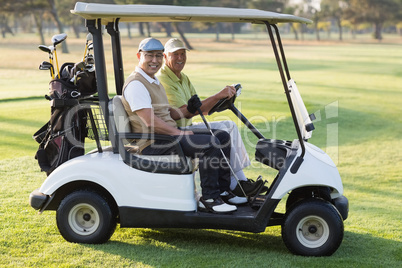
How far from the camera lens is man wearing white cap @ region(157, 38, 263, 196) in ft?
13.1

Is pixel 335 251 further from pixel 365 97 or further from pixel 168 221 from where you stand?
pixel 365 97

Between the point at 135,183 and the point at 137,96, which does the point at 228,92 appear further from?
the point at 135,183

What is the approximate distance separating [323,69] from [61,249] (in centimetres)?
2349

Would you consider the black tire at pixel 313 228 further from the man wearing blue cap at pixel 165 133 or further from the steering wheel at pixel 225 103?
the steering wheel at pixel 225 103

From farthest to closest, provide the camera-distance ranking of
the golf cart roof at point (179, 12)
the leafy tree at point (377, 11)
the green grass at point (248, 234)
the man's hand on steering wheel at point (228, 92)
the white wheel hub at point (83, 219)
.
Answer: the leafy tree at point (377, 11) < the man's hand on steering wheel at point (228, 92) < the white wheel hub at point (83, 219) < the green grass at point (248, 234) < the golf cart roof at point (179, 12)

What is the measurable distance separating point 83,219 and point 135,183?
464 mm

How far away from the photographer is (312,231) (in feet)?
12.1

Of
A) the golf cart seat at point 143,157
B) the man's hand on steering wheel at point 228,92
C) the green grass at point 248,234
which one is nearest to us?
the green grass at point 248,234

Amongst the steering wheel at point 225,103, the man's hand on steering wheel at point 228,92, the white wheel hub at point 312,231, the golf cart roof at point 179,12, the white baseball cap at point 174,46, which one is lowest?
the white wheel hub at point 312,231

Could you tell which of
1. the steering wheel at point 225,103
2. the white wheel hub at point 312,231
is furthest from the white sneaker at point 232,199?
the steering wheel at point 225,103

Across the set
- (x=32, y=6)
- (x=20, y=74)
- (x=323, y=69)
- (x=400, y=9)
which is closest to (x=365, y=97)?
(x=323, y=69)

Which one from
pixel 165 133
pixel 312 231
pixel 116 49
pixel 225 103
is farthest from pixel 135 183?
pixel 312 231

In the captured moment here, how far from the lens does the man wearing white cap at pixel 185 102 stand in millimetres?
4000

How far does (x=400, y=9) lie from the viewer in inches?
2835
